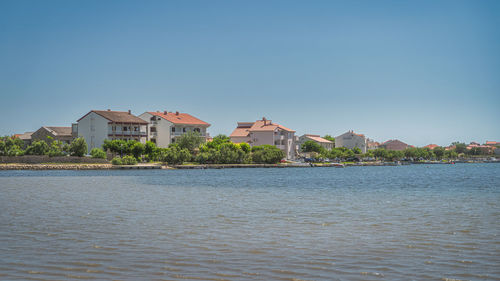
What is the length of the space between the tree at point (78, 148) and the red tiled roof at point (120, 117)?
9.80 meters

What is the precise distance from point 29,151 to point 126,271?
244 ft

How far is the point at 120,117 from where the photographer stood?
8875cm

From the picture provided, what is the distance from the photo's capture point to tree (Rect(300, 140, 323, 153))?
136 meters

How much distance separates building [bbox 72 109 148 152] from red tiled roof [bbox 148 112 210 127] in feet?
19.9

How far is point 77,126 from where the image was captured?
90688 millimetres

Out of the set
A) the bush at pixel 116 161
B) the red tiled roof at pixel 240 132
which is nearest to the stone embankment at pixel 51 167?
the bush at pixel 116 161

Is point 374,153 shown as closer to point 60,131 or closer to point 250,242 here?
point 60,131

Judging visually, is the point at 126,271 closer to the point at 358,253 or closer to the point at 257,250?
the point at 257,250

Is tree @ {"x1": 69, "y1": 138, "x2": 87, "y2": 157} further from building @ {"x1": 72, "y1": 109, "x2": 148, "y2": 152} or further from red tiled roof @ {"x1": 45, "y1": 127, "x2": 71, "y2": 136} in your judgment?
red tiled roof @ {"x1": 45, "y1": 127, "x2": 71, "y2": 136}

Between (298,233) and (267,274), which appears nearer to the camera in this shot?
(267,274)

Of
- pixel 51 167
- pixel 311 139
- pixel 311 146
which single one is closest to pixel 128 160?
pixel 51 167

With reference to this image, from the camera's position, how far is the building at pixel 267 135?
355 ft

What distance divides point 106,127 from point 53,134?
16.6 metres

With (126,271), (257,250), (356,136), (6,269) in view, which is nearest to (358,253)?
(257,250)
